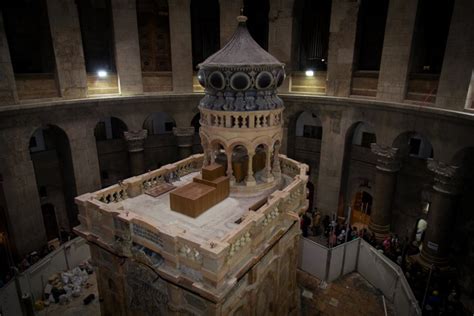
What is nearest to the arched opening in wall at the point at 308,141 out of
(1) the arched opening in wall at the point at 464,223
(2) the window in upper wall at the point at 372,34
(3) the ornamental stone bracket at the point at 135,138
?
(2) the window in upper wall at the point at 372,34

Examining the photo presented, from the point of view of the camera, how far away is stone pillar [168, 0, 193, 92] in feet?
65.1

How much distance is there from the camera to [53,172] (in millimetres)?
20859

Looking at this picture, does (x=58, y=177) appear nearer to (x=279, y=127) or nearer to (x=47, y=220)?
(x=47, y=220)

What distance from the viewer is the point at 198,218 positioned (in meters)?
11.2

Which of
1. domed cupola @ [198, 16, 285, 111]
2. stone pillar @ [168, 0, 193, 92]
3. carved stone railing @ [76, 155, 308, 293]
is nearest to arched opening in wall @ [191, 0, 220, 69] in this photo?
stone pillar @ [168, 0, 193, 92]

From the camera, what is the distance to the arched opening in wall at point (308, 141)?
76.8 feet

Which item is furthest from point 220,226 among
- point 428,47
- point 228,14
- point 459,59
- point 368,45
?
point 368,45

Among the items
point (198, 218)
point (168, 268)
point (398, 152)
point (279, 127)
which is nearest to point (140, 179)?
point (198, 218)

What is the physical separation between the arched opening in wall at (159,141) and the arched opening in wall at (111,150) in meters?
1.78

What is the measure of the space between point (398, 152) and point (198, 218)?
12.4 m

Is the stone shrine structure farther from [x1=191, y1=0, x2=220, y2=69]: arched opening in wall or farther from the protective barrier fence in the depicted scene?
[x1=191, y1=0, x2=220, y2=69]: arched opening in wall

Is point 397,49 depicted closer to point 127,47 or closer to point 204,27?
point 204,27

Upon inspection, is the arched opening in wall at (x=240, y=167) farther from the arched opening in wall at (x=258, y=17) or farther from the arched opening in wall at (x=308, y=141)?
the arched opening in wall at (x=258, y=17)

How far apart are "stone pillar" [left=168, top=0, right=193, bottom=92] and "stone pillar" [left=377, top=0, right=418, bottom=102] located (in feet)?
37.3
